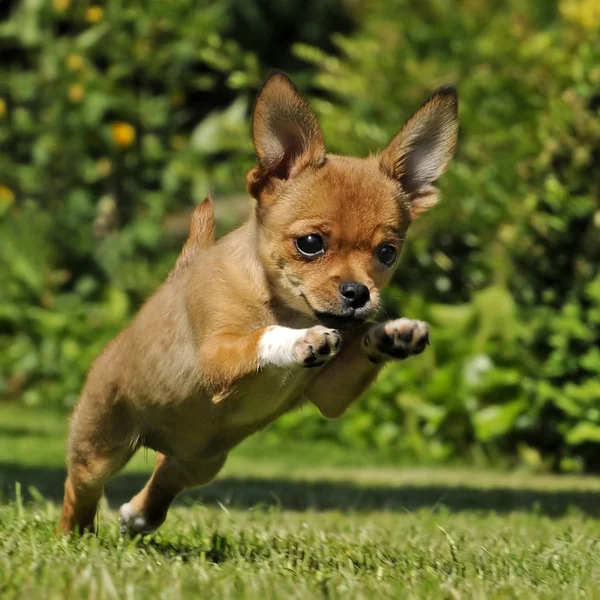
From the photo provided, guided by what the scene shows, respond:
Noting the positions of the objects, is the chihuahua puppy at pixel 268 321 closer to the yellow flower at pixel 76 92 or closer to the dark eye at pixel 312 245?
the dark eye at pixel 312 245

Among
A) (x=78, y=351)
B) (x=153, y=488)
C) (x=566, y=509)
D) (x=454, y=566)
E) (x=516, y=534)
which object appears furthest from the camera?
(x=78, y=351)

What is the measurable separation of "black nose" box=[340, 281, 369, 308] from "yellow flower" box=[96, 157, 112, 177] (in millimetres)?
8094

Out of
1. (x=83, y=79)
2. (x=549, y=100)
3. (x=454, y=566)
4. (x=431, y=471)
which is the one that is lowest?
(x=431, y=471)

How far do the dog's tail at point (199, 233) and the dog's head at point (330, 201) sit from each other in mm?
560

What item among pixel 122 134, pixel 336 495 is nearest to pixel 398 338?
pixel 336 495

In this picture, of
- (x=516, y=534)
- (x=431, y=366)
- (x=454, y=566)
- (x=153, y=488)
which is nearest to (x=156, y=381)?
(x=153, y=488)

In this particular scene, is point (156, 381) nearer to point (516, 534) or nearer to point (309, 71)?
point (516, 534)

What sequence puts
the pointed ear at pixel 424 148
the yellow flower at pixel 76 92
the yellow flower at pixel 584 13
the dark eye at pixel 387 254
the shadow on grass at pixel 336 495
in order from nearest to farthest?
the dark eye at pixel 387 254
the pointed ear at pixel 424 148
the shadow on grass at pixel 336 495
the yellow flower at pixel 584 13
the yellow flower at pixel 76 92

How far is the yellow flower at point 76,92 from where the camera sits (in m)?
11.3

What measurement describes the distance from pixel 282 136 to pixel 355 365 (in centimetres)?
92

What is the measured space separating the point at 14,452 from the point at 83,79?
4.52 metres

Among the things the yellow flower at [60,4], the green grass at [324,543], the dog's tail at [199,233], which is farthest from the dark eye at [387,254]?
the yellow flower at [60,4]

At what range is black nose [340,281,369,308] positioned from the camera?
3.82 metres

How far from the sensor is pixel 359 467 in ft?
28.8
